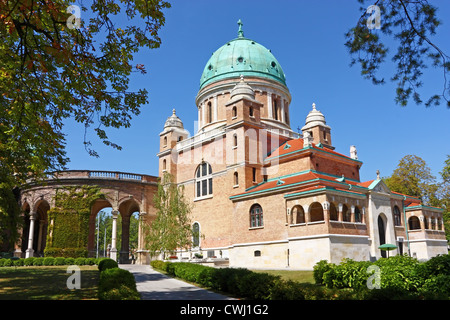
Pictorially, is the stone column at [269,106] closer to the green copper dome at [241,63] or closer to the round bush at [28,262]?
the green copper dome at [241,63]

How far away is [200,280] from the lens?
18203mm

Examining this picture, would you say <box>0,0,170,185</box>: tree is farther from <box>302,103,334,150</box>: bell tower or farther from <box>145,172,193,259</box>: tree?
<box>302,103,334,150</box>: bell tower

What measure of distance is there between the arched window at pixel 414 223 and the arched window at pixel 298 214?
15.7 m

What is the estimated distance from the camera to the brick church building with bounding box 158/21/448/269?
27875 mm

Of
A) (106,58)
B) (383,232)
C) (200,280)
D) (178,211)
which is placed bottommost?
(200,280)

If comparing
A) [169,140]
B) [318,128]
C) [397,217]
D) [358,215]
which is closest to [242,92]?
[318,128]

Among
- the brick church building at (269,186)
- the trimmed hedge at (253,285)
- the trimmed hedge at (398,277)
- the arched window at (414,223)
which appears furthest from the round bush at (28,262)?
the arched window at (414,223)

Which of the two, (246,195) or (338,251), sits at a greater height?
(246,195)

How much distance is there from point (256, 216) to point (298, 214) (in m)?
4.04

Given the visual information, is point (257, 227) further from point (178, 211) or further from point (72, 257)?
point (72, 257)

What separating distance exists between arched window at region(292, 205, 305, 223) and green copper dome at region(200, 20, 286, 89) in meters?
20.0

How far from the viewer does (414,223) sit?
3819 centimetres
